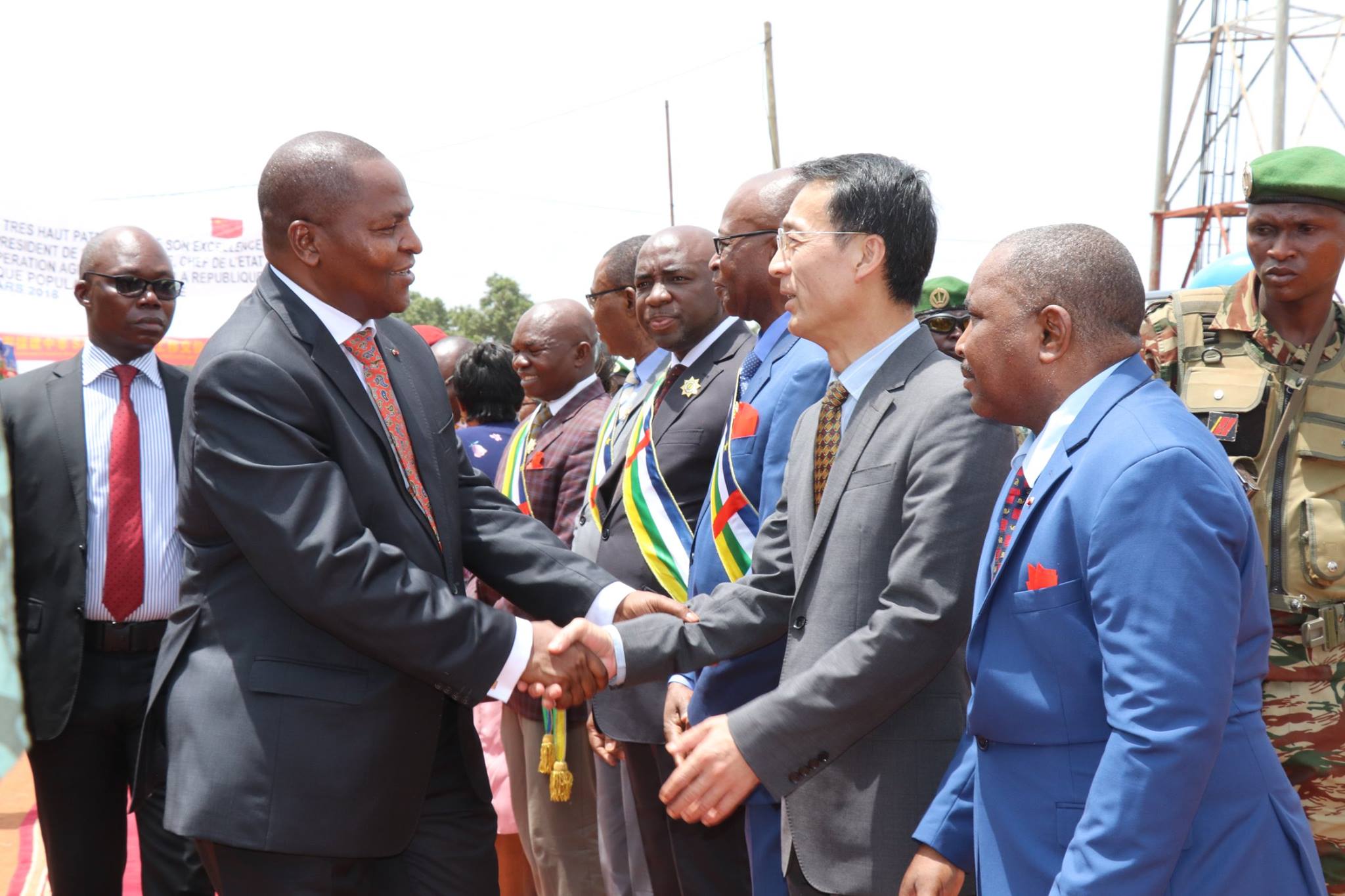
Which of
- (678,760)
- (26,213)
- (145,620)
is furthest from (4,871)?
(26,213)

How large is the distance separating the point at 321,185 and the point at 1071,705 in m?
2.14

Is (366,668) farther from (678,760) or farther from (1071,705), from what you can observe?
(1071,705)

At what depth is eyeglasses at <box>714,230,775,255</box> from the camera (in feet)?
13.5

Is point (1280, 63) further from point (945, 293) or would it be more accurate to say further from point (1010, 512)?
point (1010, 512)

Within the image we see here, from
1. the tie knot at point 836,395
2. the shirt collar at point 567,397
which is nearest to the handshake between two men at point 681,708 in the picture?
the tie knot at point 836,395

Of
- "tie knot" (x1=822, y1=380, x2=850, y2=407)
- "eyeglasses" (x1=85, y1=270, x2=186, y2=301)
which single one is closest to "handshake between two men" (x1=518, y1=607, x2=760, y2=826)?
"tie knot" (x1=822, y1=380, x2=850, y2=407)

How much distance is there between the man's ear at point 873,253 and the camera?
10.3 feet

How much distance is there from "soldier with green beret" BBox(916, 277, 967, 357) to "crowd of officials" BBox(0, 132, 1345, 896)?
0.92m

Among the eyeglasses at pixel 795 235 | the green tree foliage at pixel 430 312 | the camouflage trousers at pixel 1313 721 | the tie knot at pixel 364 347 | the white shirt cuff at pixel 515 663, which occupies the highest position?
the eyeglasses at pixel 795 235

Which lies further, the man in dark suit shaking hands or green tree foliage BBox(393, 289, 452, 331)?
green tree foliage BBox(393, 289, 452, 331)

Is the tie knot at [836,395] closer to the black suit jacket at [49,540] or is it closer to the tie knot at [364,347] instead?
the tie knot at [364,347]

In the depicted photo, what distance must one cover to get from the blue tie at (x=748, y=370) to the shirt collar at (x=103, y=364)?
2.30 m

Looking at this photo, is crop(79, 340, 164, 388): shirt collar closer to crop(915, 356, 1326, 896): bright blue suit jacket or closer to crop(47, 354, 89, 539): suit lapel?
crop(47, 354, 89, 539): suit lapel

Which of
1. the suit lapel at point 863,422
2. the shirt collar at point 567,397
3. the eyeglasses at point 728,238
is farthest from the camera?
the shirt collar at point 567,397
